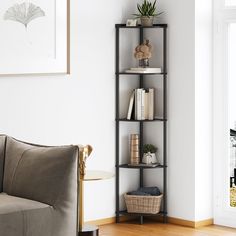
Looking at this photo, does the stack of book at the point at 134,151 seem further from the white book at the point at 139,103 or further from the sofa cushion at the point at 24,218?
the sofa cushion at the point at 24,218

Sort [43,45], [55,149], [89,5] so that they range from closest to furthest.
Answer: [55,149] < [43,45] < [89,5]

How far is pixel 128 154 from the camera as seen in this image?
6355mm

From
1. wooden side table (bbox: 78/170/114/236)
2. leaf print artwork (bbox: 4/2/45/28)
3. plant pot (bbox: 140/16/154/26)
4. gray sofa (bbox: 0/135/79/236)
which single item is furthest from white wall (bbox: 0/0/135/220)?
gray sofa (bbox: 0/135/79/236)

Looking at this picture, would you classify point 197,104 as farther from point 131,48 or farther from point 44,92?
point 44,92

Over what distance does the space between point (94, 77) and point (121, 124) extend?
20.6 inches

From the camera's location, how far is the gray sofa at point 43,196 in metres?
4.35

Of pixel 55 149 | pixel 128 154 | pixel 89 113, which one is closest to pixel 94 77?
pixel 89 113

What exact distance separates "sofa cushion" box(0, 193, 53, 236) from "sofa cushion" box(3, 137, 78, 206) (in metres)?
0.08

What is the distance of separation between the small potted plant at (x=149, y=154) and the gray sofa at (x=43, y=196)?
1661 mm

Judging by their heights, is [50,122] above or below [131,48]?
below

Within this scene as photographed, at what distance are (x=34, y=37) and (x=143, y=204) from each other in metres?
1.75

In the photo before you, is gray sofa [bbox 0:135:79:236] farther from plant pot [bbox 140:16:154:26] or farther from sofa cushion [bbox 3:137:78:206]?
plant pot [bbox 140:16:154:26]

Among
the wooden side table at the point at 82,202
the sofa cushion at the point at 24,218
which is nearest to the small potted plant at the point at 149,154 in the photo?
the wooden side table at the point at 82,202

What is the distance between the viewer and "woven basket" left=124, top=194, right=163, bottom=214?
20.2 ft
